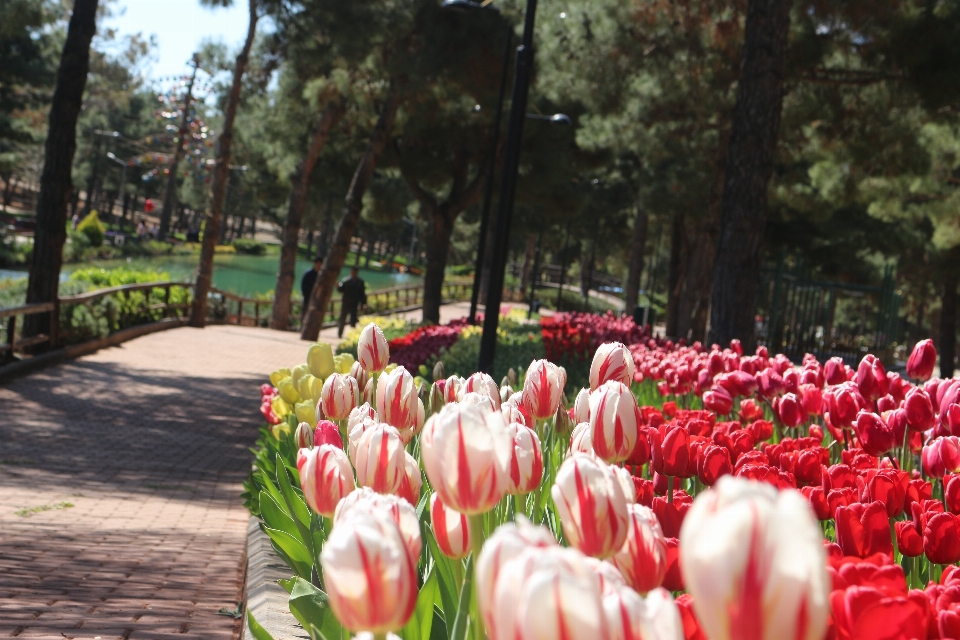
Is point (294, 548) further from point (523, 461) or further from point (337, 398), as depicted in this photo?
point (523, 461)

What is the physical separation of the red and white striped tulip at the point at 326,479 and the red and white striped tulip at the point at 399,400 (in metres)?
0.52

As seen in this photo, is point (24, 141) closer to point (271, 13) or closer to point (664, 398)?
point (271, 13)

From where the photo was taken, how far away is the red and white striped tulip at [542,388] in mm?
2461

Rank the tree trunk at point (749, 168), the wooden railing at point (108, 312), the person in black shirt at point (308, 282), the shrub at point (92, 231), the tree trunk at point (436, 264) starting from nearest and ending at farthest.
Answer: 1. the tree trunk at point (749, 168)
2. the wooden railing at point (108, 312)
3. the person in black shirt at point (308, 282)
4. the tree trunk at point (436, 264)
5. the shrub at point (92, 231)

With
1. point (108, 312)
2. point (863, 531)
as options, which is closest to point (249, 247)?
point (108, 312)

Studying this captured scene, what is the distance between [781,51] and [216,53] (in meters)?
24.7

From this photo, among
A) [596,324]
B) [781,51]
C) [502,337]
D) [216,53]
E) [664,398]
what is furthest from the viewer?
[216,53]

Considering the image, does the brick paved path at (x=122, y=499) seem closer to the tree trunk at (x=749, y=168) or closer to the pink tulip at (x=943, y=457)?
the pink tulip at (x=943, y=457)

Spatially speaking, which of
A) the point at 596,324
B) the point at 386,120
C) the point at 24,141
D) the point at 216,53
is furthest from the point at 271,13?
the point at 24,141

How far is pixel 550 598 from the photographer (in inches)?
33.1

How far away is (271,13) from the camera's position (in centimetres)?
1822

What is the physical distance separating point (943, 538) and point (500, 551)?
135 cm

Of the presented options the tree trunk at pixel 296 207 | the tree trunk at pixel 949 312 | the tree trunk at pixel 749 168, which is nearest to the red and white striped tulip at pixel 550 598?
the tree trunk at pixel 749 168

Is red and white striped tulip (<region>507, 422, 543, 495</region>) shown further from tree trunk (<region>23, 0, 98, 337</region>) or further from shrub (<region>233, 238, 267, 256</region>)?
shrub (<region>233, 238, 267, 256</region>)
